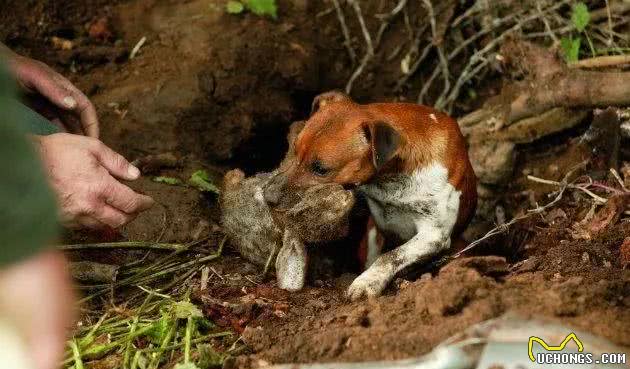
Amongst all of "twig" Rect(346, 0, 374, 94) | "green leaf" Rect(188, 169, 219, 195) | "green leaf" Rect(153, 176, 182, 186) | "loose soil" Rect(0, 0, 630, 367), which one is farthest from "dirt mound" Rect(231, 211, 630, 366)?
"twig" Rect(346, 0, 374, 94)

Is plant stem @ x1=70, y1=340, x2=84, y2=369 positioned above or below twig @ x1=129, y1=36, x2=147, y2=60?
below

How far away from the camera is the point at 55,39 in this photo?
6.61m

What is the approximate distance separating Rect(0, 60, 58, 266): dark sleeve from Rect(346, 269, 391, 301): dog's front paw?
3.01m

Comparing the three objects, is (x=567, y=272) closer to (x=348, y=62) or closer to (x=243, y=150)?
(x=243, y=150)

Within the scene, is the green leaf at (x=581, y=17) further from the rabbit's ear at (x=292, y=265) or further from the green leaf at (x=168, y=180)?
the green leaf at (x=168, y=180)

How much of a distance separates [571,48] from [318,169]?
9.95ft

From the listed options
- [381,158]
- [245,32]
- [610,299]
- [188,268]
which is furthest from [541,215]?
[245,32]

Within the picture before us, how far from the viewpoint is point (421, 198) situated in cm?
476

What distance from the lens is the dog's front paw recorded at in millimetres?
4297

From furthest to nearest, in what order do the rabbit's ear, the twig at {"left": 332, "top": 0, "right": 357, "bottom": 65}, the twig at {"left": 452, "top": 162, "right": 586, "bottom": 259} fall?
the twig at {"left": 332, "top": 0, "right": 357, "bottom": 65}, the twig at {"left": 452, "top": 162, "right": 586, "bottom": 259}, the rabbit's ear

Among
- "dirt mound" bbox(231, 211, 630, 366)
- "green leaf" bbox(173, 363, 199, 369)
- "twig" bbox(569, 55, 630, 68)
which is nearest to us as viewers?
"dirt mound" bbox(231, 211, 630, 366)

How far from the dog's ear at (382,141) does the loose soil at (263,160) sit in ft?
2.49

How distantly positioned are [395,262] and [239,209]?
106 cm

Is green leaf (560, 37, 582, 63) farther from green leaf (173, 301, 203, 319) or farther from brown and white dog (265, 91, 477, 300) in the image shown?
green leaf (173, 301, 203, 319)
